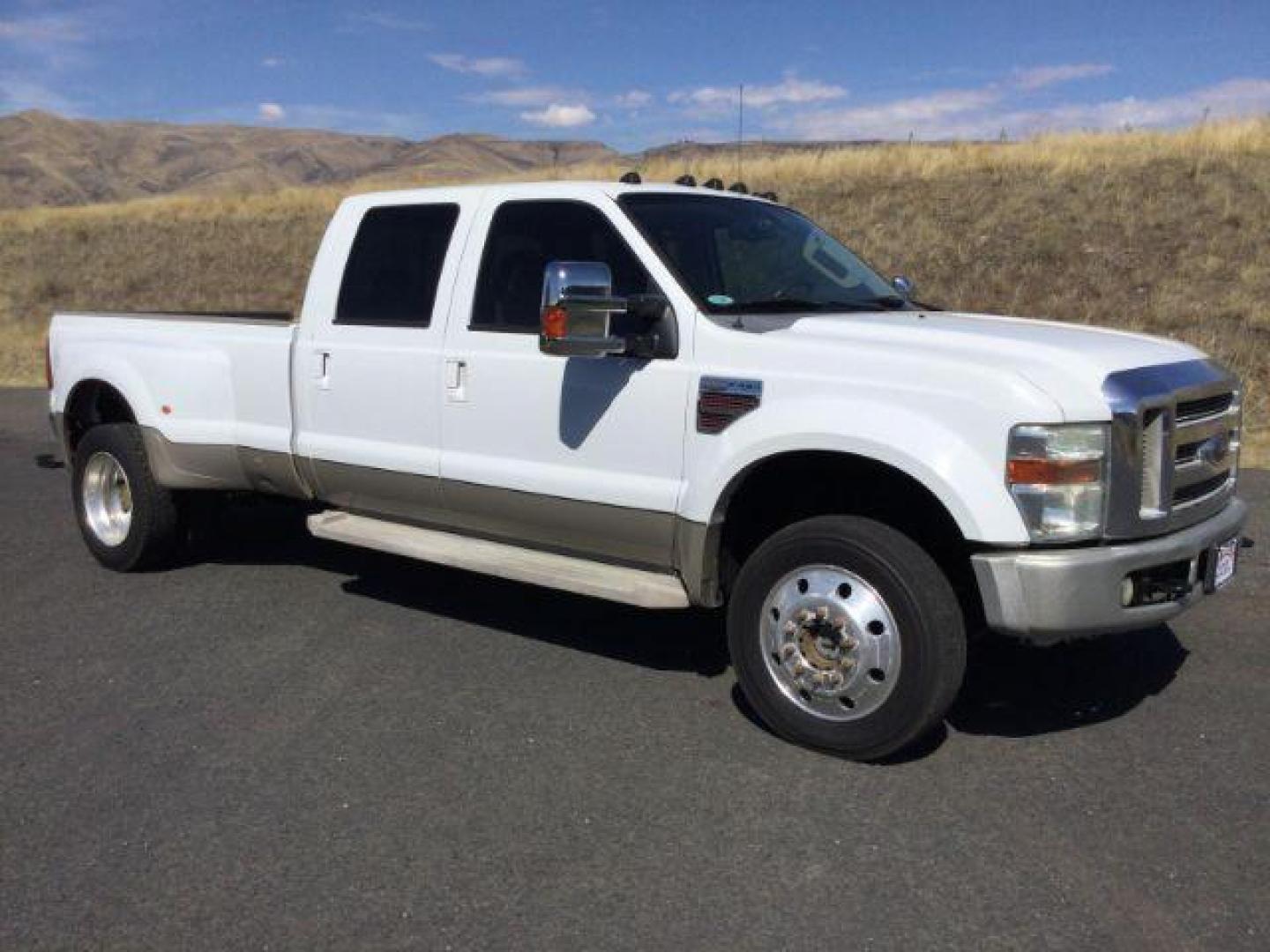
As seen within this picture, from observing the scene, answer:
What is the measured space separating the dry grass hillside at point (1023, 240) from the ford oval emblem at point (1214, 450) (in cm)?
837

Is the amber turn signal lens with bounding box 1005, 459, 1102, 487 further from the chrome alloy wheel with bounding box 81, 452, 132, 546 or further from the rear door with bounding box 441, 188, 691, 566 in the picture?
the chrome alloy wheel with bounding box 81, 452, 132, 546

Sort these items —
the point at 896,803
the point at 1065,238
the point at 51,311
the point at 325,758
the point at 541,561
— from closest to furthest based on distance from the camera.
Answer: the point at 896,803, the point at 325,758, the point at 541,561, the point at 1065,238, the point at 51,311

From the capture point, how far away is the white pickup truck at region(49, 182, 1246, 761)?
376 cm

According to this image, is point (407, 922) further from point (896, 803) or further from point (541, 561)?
point (541, 561)

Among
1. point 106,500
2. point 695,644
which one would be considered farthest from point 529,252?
point 106,500

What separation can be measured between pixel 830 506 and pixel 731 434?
0.56 m

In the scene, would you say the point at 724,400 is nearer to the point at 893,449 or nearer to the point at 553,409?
the point at 893,449

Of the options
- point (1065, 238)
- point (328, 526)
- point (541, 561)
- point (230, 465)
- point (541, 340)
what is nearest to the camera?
point (541, 340)

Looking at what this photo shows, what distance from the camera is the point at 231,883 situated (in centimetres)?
328

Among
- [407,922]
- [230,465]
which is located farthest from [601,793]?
[230,465]

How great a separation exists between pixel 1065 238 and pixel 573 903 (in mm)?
17865

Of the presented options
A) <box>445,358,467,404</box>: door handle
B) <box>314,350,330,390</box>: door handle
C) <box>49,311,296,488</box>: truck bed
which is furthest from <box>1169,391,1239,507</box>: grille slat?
<box>49,311,296,488</box>: truck bed

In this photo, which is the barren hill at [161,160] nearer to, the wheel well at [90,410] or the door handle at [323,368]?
the wheel well at [90,410]

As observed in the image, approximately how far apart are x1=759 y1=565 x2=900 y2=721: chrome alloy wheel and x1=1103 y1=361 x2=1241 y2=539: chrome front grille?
2.69ft
